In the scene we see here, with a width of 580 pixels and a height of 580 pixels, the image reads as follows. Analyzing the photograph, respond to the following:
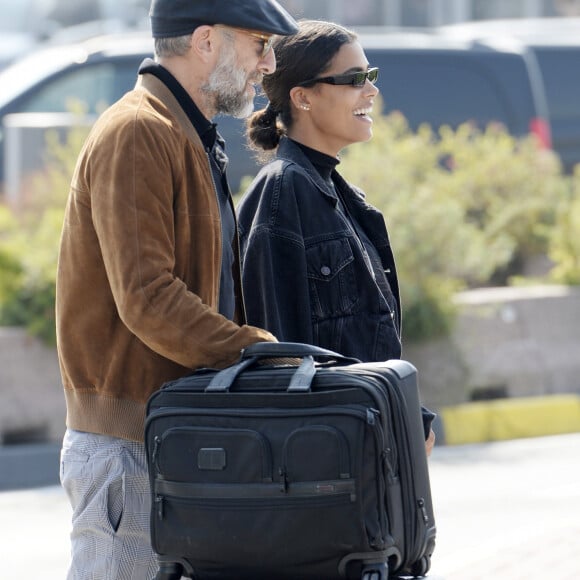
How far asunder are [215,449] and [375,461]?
31 centimetres

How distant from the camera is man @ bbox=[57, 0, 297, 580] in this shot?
2801mm

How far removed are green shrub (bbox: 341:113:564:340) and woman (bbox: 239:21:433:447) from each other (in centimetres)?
591

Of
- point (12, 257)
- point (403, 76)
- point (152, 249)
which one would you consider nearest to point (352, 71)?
point (152, 249)

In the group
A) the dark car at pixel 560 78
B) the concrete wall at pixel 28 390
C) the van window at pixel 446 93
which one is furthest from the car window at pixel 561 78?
the concrete wall at pixel 28 390

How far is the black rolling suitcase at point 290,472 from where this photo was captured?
8.52 feet

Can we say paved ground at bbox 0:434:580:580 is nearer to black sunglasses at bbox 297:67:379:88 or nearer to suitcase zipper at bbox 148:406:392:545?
black sunglasses at bbox 297:67:379:88

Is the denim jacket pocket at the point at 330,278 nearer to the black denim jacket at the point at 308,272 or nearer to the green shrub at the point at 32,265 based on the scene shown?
the black denim jacket at the point at 308,272

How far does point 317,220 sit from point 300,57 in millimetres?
491

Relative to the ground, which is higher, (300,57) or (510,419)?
(300,57)

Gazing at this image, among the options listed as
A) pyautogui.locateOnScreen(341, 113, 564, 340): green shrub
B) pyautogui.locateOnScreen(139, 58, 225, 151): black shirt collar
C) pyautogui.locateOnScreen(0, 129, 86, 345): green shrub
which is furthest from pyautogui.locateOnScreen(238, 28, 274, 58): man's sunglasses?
pyautogui.locateOnScreen(341, 113, 564, 340): green shrub

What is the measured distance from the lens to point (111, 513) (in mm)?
2975

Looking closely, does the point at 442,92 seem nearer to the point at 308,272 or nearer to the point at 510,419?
the point at 510,419

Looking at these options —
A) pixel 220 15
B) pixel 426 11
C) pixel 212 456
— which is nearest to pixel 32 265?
pixel 220 15

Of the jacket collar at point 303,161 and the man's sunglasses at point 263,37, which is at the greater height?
the man's sunglasses at point 263,37
